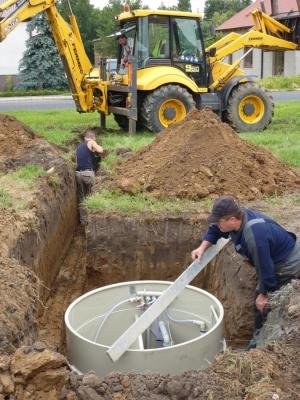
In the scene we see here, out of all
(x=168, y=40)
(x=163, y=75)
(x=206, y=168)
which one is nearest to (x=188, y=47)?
(x=168, y=40)

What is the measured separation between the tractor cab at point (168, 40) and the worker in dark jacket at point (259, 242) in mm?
9471

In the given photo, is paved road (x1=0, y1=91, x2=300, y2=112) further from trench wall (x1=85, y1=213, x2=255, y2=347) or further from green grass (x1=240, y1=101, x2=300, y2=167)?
trench wall (x1=85, y1=213, x2=255, y2=347)

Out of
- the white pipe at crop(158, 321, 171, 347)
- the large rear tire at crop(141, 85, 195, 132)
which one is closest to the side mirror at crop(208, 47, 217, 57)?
the large rear tire at crop(141, 85, 195, 132)

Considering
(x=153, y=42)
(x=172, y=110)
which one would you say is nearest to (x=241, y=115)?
(x=172, y=110)

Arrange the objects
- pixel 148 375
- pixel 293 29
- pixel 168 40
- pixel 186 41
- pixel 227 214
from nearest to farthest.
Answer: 1. pixel 148 375
2. pixel 227 214
3. pixel 168 40
4. pixel 186 41
5. pixel 293 29

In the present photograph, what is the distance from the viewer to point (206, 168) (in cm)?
906

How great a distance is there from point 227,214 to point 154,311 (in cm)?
111

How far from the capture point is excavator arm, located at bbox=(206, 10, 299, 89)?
48.1 ft

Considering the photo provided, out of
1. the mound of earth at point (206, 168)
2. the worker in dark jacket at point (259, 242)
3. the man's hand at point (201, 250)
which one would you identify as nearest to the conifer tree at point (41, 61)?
the mound of earth at point (206, 168)

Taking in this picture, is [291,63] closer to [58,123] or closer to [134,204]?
[58,123]

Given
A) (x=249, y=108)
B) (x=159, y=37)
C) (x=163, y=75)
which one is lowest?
(x=249, y=108)

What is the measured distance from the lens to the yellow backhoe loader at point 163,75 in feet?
44.9

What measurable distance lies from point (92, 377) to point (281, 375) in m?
1.28

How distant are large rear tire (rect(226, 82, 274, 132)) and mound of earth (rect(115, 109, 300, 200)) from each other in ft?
15.0
